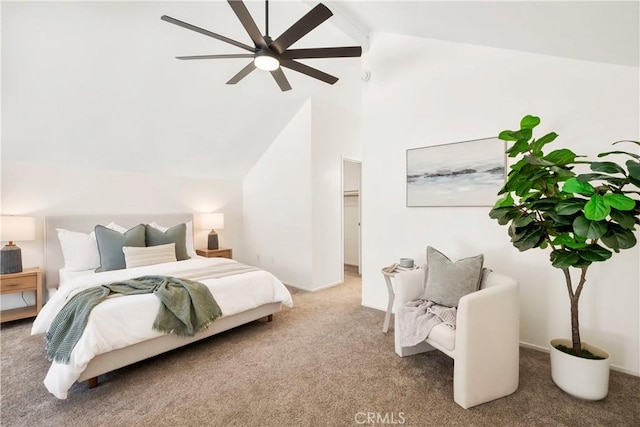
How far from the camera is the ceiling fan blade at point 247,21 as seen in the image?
168 centimetres

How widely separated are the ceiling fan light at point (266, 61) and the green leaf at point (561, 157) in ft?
6.54

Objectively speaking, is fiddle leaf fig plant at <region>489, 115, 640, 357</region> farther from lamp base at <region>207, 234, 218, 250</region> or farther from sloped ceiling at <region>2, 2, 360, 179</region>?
lamp base at <region>207, 234, 218, 250</region>

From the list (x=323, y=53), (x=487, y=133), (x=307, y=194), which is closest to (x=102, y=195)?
(x=307, y=194)

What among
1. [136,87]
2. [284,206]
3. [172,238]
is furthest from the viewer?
[284,206]

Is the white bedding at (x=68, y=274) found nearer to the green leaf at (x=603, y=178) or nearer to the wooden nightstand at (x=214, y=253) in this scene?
the wooden nightstand at (x=214, y=253)

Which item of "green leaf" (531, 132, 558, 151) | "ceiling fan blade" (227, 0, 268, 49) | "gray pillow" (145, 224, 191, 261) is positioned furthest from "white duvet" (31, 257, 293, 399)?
"green leaf" (531, 132, 558, 151)

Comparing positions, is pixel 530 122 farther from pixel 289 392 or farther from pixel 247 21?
pixel 289 392

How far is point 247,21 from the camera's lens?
180 cm

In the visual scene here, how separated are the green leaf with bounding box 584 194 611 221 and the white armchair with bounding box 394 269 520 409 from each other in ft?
2.17

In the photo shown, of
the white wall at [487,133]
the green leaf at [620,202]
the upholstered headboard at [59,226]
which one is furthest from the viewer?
the upholstered headboard at [59,226]

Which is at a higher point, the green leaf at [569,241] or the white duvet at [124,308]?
the green leaf at [569,241]

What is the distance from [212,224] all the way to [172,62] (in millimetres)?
2362

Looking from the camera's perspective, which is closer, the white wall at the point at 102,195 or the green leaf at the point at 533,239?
the green leaf at the point at 533,239

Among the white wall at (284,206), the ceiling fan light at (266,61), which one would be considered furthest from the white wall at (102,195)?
the ceiling fan light at (266,61)
